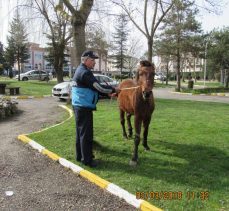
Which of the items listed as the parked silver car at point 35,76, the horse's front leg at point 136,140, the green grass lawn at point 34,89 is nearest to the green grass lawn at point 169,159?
the horse's front leg at point 136,140

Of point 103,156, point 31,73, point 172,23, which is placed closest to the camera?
point 103,156

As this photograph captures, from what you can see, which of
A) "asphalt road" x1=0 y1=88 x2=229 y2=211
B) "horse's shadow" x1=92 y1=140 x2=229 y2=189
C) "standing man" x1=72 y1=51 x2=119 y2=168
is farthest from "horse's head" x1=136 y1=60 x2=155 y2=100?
"asphalt road" x1=0 y1=88 x2=229 y2=211

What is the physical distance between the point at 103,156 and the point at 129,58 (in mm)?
66386

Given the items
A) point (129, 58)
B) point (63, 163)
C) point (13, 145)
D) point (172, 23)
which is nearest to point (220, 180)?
point (63, 163)

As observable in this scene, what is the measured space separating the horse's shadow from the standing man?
1.56 feet

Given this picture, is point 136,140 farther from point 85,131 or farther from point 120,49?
point 120,49

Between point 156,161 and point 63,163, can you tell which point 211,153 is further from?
point 63,163

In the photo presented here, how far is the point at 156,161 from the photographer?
24.7 feet

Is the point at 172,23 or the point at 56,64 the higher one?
the point at 172,23

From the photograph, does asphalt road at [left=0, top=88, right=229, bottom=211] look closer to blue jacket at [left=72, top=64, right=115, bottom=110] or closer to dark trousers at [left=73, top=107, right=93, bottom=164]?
dark trousers at [left=73, top=107, right=93, bottom=164]

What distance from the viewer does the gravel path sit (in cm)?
567

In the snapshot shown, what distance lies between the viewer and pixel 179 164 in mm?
7258

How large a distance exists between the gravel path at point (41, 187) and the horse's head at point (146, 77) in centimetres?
197

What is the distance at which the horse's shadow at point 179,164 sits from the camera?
639cm
